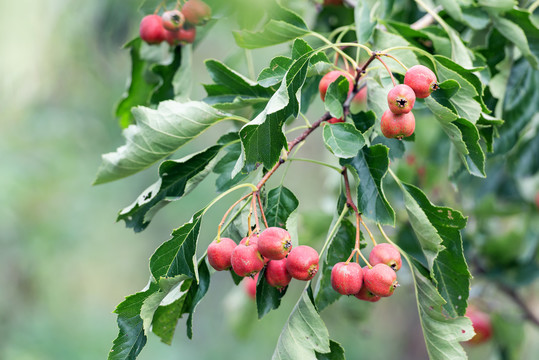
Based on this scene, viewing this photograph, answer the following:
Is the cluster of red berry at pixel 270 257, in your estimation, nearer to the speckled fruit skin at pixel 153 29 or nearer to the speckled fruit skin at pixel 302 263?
the speckled fruit skin at pixel 302 263

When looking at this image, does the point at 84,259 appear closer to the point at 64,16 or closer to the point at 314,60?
the point at 64,16

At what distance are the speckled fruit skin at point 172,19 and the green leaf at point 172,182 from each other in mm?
264

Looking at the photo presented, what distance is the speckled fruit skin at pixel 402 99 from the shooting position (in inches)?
25.2

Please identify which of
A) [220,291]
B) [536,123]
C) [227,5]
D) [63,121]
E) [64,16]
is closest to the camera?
[227,5]

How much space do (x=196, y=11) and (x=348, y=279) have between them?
0.51 metres

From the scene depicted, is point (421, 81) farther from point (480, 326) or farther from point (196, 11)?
point (480, 326)

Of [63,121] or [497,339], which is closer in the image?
[497,339]

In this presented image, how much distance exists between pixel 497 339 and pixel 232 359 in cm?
356

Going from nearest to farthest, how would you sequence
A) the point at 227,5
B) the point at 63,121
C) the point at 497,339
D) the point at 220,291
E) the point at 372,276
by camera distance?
the point at 372,276 < the point at 227,5 < the point at 497,339 < the point at 63,121 < the point at 220,291

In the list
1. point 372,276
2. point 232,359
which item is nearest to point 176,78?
point 372,276

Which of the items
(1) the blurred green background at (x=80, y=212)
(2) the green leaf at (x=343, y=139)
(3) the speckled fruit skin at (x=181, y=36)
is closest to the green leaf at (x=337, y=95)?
(2) the green leaf at (x=343, y=139)

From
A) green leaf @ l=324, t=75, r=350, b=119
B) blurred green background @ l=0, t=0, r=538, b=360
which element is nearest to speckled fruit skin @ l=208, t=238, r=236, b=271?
green leaf @ l=324, t=75, r=350, b=119

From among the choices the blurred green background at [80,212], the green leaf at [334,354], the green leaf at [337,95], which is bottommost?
the blurred green background at [80,212]

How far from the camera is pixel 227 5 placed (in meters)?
0.92
